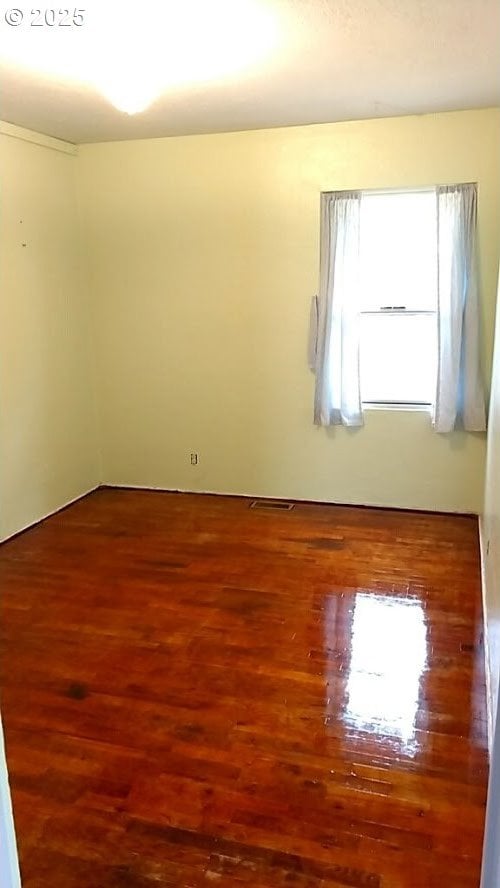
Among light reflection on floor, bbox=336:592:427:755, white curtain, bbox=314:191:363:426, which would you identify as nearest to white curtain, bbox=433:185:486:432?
white curtain, bbox=314:191:363:426

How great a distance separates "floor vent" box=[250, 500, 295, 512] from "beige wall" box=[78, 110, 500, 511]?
3.4 inches

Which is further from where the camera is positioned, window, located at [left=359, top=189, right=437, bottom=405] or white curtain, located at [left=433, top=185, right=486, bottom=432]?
window, located at [left=359, top=189, right=437, bottom=405]

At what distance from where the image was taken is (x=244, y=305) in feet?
15.1

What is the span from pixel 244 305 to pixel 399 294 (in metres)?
1.04

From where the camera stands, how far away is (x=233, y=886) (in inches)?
68.8

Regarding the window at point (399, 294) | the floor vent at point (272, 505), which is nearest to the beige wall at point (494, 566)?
the window at point (399, 294)

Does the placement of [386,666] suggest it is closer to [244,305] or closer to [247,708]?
[247,708]

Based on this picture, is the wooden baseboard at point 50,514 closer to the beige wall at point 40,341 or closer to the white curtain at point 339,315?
the beige wall at point 40,341

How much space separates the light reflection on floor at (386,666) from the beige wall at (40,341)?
230 cm

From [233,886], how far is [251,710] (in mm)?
741

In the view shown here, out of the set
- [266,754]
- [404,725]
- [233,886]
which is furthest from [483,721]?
[233,886]

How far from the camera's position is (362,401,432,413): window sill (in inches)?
173

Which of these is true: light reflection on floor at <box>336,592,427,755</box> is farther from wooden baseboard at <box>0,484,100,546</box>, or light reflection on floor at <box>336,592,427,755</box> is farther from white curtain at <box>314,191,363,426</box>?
wooden baseboard at <box>0,484,100,546</box>

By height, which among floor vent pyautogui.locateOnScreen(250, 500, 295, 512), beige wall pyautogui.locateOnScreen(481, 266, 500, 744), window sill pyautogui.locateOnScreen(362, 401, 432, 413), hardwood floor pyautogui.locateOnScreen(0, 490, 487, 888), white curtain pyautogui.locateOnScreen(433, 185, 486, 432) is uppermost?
white curtain pyautogui.locateOnScreen(433, 185, 486, 432)
